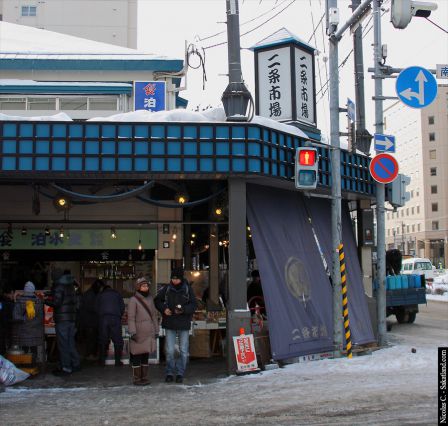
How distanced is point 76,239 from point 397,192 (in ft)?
28.3

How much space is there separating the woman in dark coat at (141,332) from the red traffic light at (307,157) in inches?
157

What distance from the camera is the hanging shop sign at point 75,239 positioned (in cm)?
1470

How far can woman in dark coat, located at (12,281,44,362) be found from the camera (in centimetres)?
1055

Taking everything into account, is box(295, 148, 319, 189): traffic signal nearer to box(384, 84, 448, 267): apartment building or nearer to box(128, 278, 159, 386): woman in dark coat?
box(128, 278, 159, 386): woman in dark coat

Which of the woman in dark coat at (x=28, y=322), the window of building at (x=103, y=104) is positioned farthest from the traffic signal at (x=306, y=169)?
the window of building at (x=103, y=104)

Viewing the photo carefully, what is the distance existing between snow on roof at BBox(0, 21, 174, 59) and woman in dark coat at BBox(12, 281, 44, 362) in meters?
10.3

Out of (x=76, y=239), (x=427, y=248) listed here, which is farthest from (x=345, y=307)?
(x=427, y=248)

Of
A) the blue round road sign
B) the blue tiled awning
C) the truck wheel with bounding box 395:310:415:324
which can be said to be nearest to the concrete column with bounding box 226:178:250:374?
the blue tiled awning

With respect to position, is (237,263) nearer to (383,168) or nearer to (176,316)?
(176,316)

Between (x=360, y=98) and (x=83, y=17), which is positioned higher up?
(x=83, y=17)

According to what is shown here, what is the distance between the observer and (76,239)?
583 inches

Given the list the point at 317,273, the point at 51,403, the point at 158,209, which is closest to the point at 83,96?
the point at 158,209

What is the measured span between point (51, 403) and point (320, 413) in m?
3.88

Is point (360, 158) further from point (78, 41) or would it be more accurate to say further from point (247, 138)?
point (78, 41)
